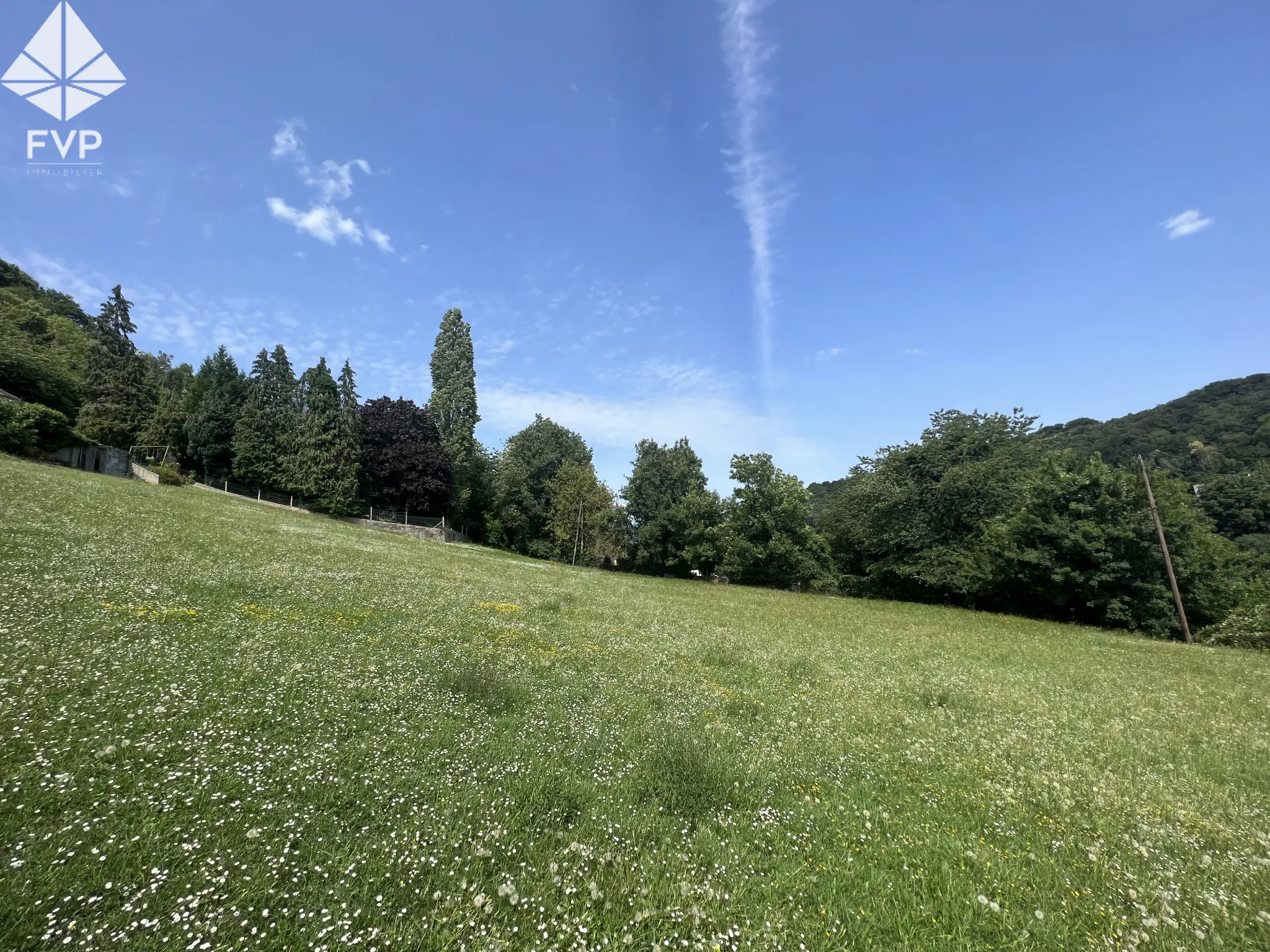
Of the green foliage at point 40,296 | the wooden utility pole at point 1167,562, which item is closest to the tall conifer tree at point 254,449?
the green foliage at point 40,296

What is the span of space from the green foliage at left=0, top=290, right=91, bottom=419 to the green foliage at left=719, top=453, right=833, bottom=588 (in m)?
77.1

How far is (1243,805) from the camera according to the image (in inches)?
331

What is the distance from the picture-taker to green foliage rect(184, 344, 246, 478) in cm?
6259

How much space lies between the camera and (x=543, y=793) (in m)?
6.77

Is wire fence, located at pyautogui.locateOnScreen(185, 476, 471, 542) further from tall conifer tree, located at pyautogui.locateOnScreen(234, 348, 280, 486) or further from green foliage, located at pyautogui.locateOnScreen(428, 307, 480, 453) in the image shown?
green foliage, located at pyautogui.locateOnScreen(428, 307, 480, 453)

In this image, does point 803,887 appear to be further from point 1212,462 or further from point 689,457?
point 1212,462

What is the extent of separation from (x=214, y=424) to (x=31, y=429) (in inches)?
847

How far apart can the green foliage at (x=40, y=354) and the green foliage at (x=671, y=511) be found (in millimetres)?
67419

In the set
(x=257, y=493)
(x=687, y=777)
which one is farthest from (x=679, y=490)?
(x=687, y=777)

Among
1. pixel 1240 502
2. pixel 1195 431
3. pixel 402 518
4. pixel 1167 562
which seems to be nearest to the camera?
pixel 1167 562

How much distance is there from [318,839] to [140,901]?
1.34 m

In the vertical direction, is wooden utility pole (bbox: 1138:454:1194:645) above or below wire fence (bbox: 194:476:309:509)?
below

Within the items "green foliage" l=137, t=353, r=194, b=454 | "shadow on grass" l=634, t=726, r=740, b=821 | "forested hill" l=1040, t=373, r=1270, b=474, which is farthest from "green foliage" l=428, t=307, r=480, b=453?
"forested hill" l=1040, t=373, r=1270, b=474

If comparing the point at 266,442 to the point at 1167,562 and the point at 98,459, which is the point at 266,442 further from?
the point at 1167,562
